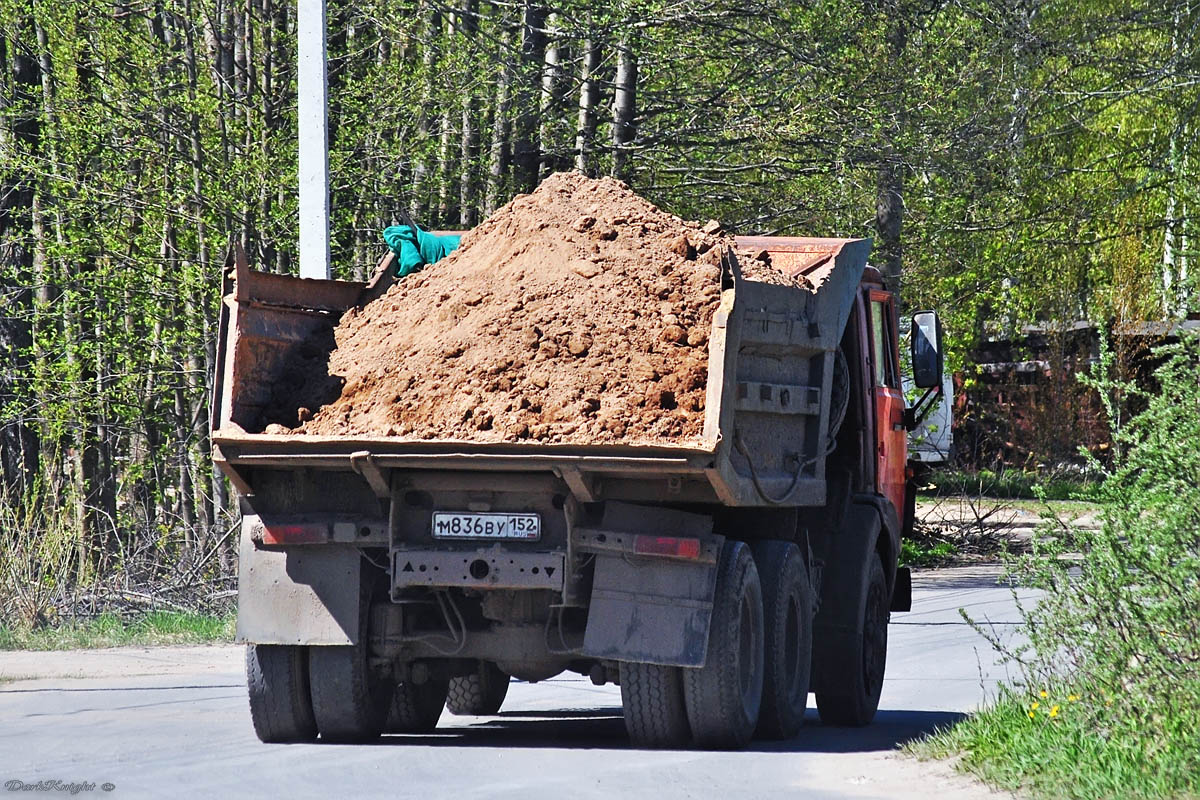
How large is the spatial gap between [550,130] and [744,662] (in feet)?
39.3

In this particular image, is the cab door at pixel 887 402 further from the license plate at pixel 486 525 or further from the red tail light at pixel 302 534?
the red tail light at pixel 302 534

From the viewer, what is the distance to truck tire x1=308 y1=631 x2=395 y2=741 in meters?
8.24

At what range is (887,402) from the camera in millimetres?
10930

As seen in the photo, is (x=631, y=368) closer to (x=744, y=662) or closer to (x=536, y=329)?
(x=536, y=329)

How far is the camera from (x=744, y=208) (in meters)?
20.7

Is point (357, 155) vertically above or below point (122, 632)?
above

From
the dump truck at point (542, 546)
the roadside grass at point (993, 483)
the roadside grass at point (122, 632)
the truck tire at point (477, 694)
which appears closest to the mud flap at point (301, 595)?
the dump truck at point (542, 546)

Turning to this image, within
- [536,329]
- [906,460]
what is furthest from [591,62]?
[536,329]

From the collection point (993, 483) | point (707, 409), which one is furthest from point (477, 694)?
Result: point (993, 483)

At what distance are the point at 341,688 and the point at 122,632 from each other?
5853mm

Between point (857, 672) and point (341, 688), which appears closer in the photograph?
point (341, 688)

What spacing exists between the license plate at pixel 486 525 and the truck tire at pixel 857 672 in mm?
2680

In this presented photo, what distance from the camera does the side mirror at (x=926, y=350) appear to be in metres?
10.9

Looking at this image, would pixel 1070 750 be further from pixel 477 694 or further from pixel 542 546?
pixel 477 694
